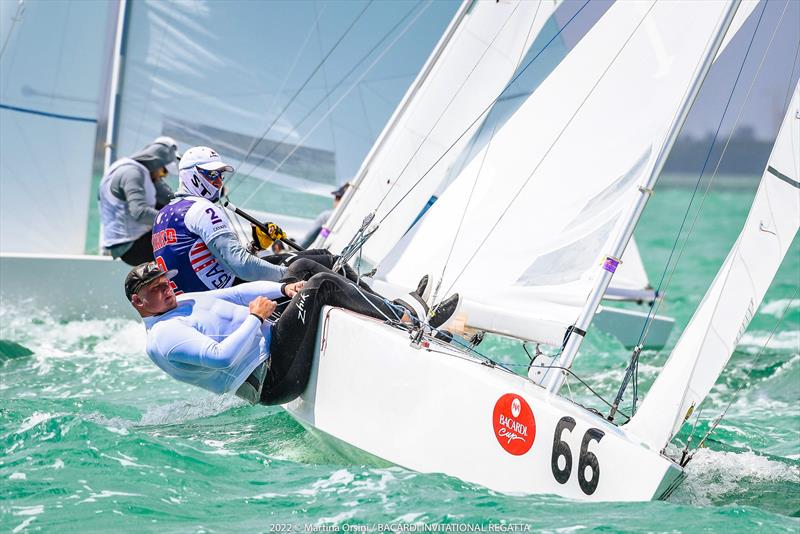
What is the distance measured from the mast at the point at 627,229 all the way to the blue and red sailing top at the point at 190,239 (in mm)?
1431

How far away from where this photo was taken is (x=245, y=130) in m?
8.42

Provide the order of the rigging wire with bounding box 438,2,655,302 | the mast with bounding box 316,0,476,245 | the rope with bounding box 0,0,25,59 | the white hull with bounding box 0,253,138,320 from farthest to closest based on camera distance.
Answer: the rope with bounding box 0,0,25,59 < the white hull with bounding box 0,253,138,320 < the mast with bounding box 316,0,476,245 < the rigging wire with bounding box 438,2,655,302

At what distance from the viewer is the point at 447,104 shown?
5469mm

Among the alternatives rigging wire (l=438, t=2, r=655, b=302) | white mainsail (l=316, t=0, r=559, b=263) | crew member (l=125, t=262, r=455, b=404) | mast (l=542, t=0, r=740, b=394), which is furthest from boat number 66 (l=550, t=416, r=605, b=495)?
white mainsail (l=316, t=0, r=559, b=263)

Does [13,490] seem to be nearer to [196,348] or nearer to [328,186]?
[196,348]

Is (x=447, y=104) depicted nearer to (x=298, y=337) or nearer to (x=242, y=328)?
(x=298, y=337)

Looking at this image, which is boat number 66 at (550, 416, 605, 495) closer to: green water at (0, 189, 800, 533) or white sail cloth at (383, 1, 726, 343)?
green water at (0, 189, 800, 533)

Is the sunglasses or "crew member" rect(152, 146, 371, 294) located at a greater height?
the sunglasses

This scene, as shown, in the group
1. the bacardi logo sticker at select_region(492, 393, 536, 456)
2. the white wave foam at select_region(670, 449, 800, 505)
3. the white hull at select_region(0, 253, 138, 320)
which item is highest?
the white hull at select_region(0, 253, 138, 320)

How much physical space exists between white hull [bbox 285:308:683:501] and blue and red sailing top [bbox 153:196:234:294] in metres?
0.63

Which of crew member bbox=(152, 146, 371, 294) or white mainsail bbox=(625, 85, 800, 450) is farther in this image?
crew member bbox=(152, 146, 371, 294)

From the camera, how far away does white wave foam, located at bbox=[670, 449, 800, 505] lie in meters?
3.25

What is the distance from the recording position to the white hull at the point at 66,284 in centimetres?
680

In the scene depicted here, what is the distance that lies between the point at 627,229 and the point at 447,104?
221 centimetres
